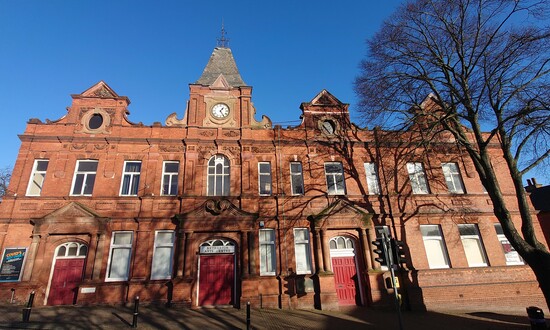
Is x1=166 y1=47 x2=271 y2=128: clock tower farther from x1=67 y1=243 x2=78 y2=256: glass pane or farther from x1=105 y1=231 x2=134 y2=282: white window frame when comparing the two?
x1=67 y1=243 x2=78 y2=256: glass pane

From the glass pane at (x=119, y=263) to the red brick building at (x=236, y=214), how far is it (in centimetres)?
6

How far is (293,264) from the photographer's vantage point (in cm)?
1470

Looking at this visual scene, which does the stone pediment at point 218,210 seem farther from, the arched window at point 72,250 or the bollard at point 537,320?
the bollard at point 537,320

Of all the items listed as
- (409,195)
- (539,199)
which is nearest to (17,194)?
(409,195)

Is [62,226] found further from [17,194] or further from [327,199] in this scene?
[327,199]

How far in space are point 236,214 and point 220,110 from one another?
263 inches

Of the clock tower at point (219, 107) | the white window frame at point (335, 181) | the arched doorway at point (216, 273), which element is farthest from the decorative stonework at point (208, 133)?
the white window frame at point (335, 181)

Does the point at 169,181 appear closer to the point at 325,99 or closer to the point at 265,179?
the point at 265,179

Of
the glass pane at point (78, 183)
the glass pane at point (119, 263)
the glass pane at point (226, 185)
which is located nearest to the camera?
the glass pane at point (119, 263)

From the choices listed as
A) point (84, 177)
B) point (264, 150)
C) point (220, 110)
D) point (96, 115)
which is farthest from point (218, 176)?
point (96, 115)

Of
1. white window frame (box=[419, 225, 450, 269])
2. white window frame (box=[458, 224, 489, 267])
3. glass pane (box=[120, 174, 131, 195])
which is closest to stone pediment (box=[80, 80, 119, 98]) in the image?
glass pane (box=[120, 174, 131, 195])

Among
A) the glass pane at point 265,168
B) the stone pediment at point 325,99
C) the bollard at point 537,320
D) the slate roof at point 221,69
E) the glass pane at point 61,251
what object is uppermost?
the slate roof at point 221,69

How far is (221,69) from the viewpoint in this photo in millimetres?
20609

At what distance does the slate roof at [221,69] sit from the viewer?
19516mm
